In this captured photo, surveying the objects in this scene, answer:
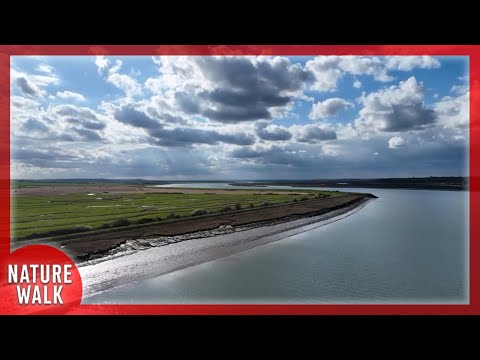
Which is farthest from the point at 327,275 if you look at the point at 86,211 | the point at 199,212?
the point at 86,211

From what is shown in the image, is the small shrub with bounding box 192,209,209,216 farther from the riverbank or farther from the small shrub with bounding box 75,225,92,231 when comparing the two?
the small shrub with bounding box 75,225,92,231

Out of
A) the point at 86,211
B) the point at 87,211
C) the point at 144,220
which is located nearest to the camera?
the point at 144,220

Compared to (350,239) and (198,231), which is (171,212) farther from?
(350,239)

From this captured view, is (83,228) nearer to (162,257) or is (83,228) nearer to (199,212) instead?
(162,257)

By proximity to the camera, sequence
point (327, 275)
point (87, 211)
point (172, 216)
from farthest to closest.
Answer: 1. point (172, 216)
2. point (87, 211)
3. point (327, 275)
